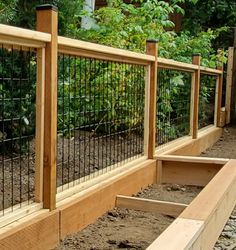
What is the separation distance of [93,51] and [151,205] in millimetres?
1335

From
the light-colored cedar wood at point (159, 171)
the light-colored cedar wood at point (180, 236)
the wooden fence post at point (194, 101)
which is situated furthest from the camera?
the wooden fence post at point (194, 101)

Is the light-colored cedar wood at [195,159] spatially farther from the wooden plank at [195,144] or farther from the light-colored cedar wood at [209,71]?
the light-colored cedar wood at [209,71]

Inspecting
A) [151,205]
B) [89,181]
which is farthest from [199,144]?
[89,181]

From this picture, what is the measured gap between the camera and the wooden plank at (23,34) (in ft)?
7.76

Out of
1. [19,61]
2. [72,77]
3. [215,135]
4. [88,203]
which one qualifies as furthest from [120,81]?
[215,135]

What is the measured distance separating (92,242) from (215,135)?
5668mm

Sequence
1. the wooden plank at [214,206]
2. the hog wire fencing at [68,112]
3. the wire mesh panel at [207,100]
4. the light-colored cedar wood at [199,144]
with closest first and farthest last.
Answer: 1. the wooden plank at [214,206]
2. the hog wire fencing at [68,112]
3. the light-colored cedar wood at [199,144]
4. the wire mesh panel at [207,100]

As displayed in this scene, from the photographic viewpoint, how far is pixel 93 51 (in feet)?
11.2

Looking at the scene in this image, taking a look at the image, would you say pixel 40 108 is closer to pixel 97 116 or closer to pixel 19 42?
pixel 19 42

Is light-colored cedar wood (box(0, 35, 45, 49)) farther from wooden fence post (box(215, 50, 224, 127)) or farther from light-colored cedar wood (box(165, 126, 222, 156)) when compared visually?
wooden fence post (box(215, 50, 224, 127))

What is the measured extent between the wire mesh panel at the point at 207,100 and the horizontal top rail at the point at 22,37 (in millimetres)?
5391

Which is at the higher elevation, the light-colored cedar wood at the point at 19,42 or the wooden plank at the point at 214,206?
the light-colored cedar wood at the point at 19,42

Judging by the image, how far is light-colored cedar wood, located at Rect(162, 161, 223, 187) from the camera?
4.93 meters

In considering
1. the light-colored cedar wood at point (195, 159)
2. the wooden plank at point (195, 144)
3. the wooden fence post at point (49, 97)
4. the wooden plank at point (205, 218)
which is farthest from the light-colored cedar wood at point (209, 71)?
the wooden fence post at point (49, 97)
